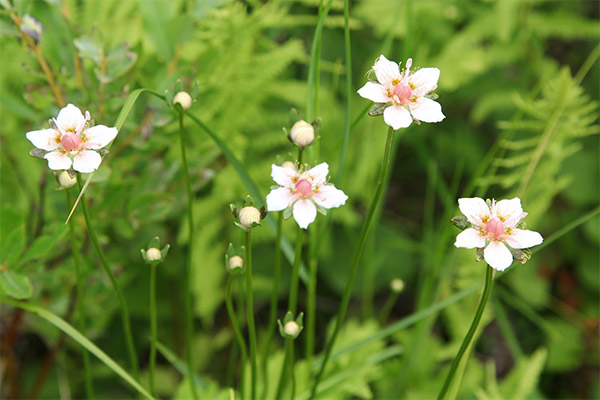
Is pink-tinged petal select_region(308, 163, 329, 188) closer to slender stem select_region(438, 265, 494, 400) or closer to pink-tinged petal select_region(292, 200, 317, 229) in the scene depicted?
pink-tinged petal select_region(292, 200, 317, 229)

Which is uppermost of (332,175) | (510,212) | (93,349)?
(332,175)

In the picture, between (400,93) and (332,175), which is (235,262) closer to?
(400,93)

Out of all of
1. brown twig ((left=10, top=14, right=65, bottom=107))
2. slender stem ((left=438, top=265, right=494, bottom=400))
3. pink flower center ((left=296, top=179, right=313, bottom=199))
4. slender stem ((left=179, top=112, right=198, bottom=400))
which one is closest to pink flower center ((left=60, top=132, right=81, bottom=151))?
slender stem ((left=179, top=112, right=198, bottom=400))

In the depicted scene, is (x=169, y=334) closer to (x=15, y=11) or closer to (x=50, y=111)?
(x=50, y=111)

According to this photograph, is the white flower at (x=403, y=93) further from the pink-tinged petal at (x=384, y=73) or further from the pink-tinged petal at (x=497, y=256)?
the pink-tinged petal at (x=497, y=256)

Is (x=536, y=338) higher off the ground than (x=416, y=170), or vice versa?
(x=416, y=170)

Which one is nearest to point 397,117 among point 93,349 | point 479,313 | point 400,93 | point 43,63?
point 400,93

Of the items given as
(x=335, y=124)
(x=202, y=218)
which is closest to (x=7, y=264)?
(x=202, y=218)
